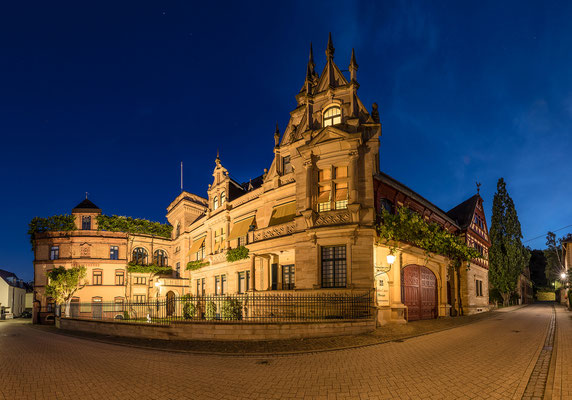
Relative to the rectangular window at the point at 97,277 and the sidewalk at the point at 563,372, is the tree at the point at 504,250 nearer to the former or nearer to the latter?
the sidewalk at the point at 563,372

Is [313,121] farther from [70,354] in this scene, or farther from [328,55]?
[70,354]

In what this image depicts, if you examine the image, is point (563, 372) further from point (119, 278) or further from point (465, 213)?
point (119, 278)

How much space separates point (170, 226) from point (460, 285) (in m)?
38.0

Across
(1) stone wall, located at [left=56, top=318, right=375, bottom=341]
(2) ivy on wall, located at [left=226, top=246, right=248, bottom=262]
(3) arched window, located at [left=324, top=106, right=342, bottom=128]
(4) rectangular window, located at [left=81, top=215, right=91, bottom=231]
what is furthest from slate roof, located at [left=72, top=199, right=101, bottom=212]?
(3) arched window, located at [left=324, top=106, right=342, bottom=128]

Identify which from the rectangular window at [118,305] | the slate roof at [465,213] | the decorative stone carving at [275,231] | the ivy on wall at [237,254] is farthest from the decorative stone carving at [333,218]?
the slate roof at [465,213]

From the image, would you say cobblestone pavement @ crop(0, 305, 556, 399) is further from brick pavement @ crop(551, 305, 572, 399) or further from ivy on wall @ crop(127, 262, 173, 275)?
ivy on wall @ crop(127, 262, 173, 275)

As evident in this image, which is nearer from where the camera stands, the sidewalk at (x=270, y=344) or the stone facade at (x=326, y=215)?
the sidewalk at (x=270, y=344)

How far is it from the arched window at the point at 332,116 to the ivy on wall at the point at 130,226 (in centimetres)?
3394

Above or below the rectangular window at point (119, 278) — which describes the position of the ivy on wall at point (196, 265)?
above

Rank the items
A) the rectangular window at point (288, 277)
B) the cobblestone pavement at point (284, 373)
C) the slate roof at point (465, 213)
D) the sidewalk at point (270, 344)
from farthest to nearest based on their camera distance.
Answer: the slate roof at point (465, 213) < the rectangular window at point (288, 277) < the sidewalk at point (270, 344) < the cobblestone pavement at point (284, 373)

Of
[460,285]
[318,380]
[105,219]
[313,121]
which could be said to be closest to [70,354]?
[318,380]

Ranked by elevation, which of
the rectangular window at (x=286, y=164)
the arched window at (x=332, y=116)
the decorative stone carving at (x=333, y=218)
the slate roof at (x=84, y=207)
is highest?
the arched window at (x=332, y=116)

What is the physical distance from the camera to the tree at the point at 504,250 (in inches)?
1716

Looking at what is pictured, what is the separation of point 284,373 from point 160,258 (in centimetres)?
4159
